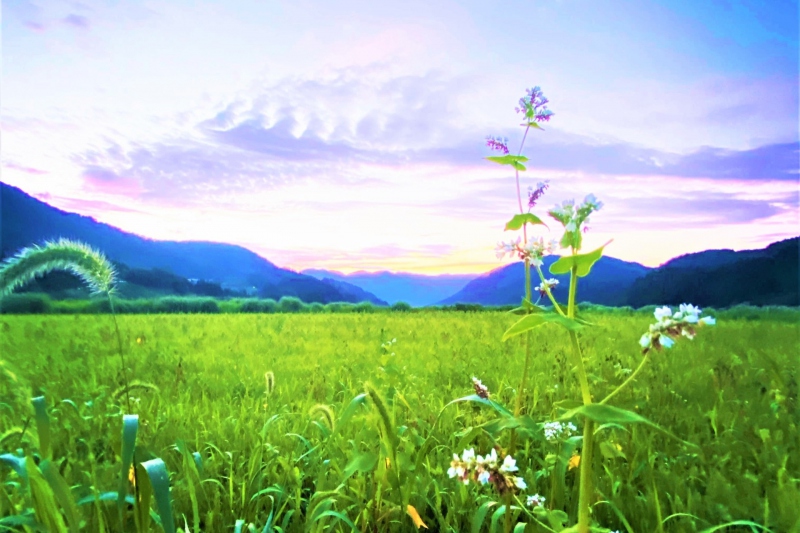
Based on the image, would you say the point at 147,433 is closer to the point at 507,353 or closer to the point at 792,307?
the point at 507,353

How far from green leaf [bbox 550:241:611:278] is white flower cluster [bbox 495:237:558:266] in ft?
0.88

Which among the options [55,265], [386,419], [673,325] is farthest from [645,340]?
[55,265]

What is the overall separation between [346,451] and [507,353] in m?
1.65

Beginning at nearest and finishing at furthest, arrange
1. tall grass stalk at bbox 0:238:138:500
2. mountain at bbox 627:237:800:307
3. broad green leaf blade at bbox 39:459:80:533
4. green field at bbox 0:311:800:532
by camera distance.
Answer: broad green leaf blade at bbox 39:459:80:533 → green field at bbox 0:311:800:532 → tall grass stalk at bbox 0:238:138:500 → mountain at bbox 627:237:800:307

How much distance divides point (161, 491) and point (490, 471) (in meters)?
0.65

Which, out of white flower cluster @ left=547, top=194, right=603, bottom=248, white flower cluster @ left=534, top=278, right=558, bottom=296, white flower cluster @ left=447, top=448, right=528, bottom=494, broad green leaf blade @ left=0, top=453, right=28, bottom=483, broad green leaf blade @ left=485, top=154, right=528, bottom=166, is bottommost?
broad green leaf blade @ left=0, top=453, right=28, bottom=483

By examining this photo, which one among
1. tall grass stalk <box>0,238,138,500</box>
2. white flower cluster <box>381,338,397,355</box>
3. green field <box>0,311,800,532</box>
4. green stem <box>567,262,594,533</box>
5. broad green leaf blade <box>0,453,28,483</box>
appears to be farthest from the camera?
white flower cluster <box>381,338,397,355</box>

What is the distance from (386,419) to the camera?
3.90 ft

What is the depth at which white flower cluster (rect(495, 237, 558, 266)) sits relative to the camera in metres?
1.18

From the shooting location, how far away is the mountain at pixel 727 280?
316cm

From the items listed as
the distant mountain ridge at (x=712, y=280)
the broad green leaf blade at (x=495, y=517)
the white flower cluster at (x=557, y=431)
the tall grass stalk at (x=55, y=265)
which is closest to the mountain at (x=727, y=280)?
the distant mountain ridge at (x=712, y=280)

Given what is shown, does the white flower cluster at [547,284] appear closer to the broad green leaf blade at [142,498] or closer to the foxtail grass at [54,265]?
the broad green leaf blade at [142,498]

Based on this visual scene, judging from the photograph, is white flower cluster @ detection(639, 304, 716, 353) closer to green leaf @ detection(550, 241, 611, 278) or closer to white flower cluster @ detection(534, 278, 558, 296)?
green leaf @ detection(550, 241, 611, 278)

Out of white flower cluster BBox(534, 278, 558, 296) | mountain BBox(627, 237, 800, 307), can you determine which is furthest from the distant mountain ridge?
white flower cluster BBox(534, 278, 558, 296)
